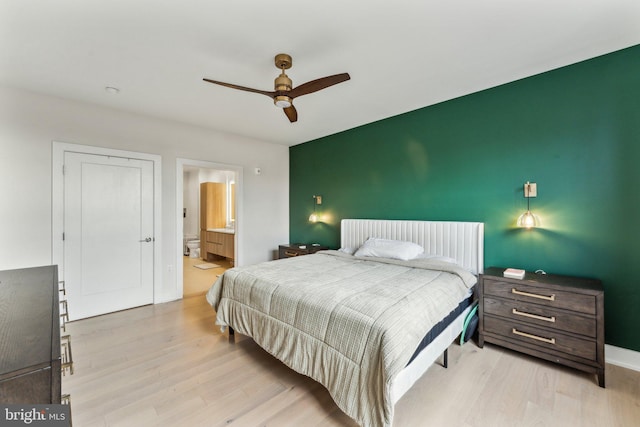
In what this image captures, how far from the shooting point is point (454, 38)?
2.08 m

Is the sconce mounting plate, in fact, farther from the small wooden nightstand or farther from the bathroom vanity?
the bathroom vanity

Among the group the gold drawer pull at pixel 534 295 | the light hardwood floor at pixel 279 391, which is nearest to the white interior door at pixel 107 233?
the light hardwood floor at pixel 279 391

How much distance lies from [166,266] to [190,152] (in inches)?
66.8

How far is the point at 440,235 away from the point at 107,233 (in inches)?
162

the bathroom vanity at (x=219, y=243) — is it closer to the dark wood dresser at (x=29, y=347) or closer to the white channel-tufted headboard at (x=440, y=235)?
the white channel-tufted headboard at (x=440, y=235)

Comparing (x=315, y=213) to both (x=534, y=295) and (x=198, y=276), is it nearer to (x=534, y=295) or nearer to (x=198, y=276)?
(x=198, y=276)

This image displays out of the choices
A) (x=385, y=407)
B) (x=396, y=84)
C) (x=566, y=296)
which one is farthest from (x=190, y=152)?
(x=566, y=296)

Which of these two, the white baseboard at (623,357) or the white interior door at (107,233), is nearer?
the white baseboard at (623,357)

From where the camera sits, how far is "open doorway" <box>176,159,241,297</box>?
16.8ft

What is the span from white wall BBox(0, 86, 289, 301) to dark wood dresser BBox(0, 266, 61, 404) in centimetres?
196

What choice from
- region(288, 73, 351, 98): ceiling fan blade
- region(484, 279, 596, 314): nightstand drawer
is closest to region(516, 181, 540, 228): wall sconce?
region(484, 279, 596, 314): nightstand drawer

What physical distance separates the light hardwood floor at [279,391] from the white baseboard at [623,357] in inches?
2.3

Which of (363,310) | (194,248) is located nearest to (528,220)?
(363,310)

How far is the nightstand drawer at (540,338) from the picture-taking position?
208cm
